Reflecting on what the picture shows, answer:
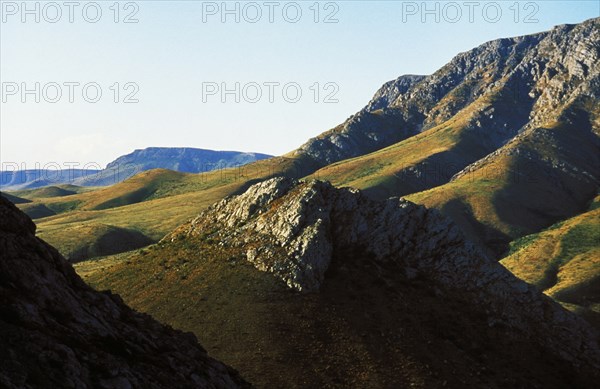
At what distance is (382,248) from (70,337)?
42.8 m

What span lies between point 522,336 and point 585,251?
10908cm

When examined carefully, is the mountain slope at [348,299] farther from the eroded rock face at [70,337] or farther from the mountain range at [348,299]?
the eroded rock face at [70,337]

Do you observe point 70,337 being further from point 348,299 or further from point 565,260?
point 565,260

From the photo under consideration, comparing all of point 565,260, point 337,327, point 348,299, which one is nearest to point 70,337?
point 337,327

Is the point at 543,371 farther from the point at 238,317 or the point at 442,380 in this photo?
the point at 238,317

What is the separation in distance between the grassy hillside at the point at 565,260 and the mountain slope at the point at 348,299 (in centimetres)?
5333

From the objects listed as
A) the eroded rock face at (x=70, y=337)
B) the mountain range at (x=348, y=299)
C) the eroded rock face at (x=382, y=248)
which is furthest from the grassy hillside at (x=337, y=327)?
the eroded rock face at (x=70, y=337)

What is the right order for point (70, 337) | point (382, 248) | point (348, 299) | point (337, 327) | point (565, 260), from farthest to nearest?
1. point (565, 260)
2. point (382, 248)
3. point (348, 299)
4. point (337, 327)
5. point (70, 337)

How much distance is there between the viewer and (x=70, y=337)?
2750 centimetres

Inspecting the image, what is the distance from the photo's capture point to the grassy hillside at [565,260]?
396 feet

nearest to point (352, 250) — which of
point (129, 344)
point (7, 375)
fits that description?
point (129, 344)

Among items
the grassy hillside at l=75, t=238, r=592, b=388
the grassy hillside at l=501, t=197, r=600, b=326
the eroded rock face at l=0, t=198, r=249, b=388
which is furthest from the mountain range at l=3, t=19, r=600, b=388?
the grassy hillside at l=501, t=197, r=600, b=326

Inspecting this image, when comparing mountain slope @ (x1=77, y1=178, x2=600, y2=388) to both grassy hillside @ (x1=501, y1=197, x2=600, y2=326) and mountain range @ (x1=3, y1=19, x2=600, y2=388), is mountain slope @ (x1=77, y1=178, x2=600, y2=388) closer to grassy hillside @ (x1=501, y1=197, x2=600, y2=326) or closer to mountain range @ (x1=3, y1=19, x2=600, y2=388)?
mountain range @ (x1=3, y1=19, x2=600, y2=388)

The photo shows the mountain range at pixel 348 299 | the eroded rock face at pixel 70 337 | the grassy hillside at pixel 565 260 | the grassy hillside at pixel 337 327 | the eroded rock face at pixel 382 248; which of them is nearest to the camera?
the eroded rock face at pixel 70 337
